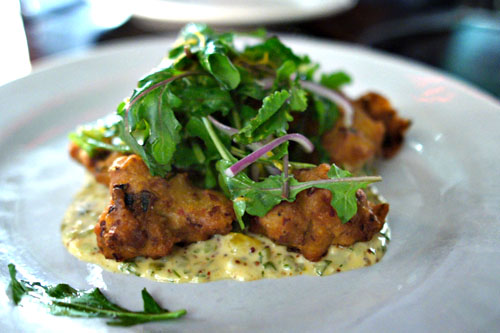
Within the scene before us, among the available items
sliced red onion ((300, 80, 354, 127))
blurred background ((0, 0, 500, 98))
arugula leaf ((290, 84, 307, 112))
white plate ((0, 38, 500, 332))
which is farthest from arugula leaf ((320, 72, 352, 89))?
blurred background ((0, 0, 500, 98))

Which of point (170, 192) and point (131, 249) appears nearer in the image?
point (131, 249)

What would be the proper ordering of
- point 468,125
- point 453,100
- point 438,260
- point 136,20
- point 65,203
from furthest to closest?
point 136,20 < point 453,100 < point 468,125 < point 65,203 < point 438,260

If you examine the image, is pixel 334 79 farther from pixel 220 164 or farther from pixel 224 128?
pixel 220 164

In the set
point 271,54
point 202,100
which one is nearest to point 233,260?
point 202,100

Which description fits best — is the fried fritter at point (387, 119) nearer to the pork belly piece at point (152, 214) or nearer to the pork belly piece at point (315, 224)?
the pork belly piece at point (315, 224)

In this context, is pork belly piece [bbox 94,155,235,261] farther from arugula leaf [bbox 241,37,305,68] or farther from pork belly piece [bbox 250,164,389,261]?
arugula leaf [bbox 241,37,305,68]

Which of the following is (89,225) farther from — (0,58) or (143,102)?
(0,58)

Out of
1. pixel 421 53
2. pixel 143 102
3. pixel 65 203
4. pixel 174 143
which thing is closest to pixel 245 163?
pixel 174 143
